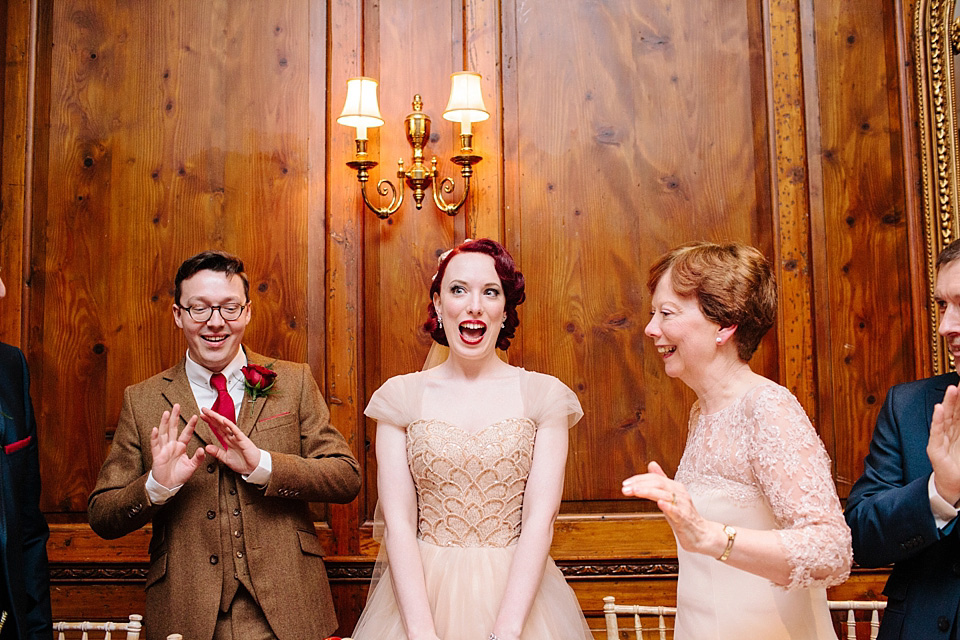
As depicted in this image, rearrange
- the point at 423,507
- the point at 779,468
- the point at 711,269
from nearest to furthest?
the point at 779,468 → the point at 711,269 → the point at 423,507

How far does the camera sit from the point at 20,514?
2.52 metres

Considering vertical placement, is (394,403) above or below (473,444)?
above

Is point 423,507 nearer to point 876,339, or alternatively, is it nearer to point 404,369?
point 404,369

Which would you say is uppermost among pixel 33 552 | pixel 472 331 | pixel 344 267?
pixel 344 267

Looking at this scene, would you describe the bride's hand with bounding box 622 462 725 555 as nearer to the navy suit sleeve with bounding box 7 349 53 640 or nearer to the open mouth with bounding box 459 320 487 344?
the open mouth with bounding box 459 320 487 344

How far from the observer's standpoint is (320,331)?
3.41 m

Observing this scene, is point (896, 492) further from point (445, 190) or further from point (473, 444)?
point (445, 190)

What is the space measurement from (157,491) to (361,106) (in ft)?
Result: 5.26

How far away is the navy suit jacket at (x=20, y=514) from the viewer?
2.38 meters

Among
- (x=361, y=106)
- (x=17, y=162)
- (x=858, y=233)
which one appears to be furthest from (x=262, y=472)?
(x=858, y=233)

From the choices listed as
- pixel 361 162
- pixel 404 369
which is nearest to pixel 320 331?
pixel 404 369

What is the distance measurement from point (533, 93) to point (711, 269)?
1669 mm
